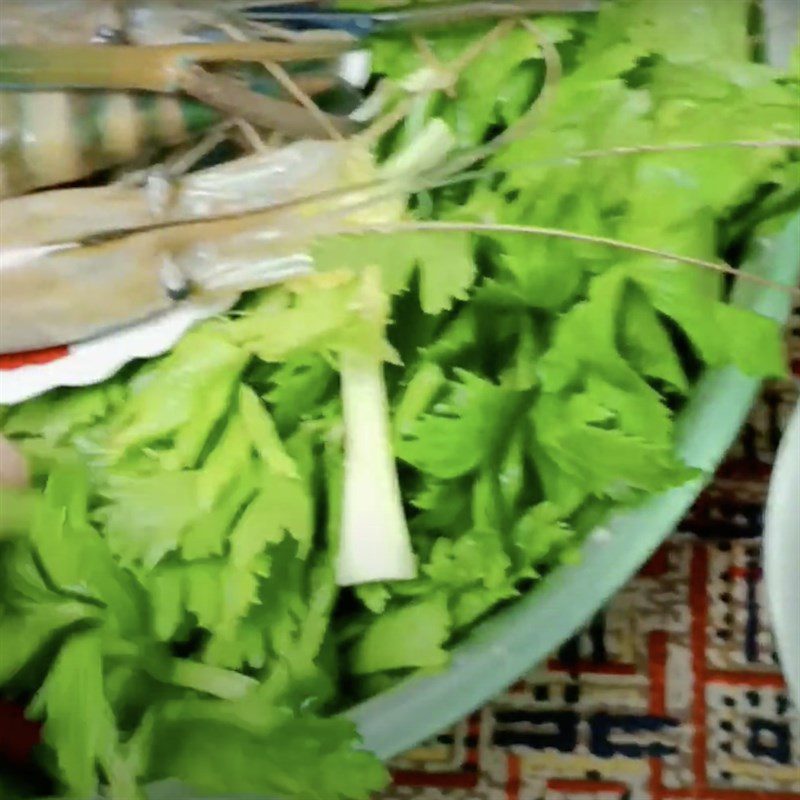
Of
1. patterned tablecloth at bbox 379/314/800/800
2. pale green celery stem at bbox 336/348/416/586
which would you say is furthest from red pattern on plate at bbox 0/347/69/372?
patterned tablecloth at bbox 379/314/800/800

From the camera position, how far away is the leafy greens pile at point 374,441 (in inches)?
20.6

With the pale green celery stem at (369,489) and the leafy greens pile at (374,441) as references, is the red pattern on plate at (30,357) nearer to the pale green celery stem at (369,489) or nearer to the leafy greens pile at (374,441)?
the leafy greens pile at (374,441)

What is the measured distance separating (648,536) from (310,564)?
0.54 feet

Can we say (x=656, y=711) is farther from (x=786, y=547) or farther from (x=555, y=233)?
(x=555, y=233)

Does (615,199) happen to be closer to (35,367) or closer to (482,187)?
(482,187)

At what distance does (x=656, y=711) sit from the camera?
0.67 m

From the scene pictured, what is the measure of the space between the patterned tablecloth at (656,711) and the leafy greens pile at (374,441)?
13 cm

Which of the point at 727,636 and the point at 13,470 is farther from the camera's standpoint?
the point at 727,636

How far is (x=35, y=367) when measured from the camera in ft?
1.98

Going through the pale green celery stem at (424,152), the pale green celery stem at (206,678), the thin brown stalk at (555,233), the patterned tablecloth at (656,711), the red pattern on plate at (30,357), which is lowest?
the patterned tablecloth at (656,711)

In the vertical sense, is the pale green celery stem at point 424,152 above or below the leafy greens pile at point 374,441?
above

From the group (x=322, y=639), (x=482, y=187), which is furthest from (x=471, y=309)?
(x=322, y=639)

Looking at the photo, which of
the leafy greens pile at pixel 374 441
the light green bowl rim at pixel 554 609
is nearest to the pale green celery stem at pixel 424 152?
the leafy greens pile at pixel 374 441

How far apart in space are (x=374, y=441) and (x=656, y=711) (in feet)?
0.81
